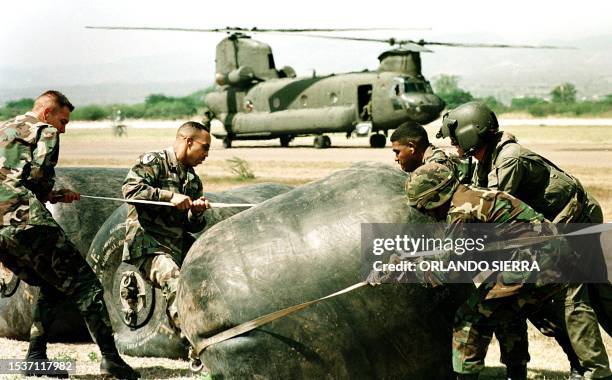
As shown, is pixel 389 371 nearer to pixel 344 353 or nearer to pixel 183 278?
pixel 344 353

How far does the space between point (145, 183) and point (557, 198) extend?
2.73 metres

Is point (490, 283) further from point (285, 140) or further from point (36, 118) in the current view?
point (285, 140)

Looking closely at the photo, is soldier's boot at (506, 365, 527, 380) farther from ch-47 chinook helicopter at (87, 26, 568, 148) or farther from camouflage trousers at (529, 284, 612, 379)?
ch-47 chinook helicopter at (87, 26, 568, 148)

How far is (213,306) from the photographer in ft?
17.4

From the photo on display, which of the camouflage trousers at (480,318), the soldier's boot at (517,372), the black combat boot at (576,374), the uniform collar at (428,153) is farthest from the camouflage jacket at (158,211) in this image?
the black combat boot at (576,374)

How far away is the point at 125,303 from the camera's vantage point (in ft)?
23.2

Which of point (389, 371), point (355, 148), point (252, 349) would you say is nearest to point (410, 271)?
point (389, 371)

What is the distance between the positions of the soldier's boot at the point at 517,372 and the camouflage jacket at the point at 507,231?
0.88m

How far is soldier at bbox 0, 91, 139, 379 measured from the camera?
597 cm

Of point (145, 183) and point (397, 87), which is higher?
A: point (145, 183)

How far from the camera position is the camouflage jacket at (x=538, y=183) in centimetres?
558

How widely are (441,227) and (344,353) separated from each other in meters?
0.90

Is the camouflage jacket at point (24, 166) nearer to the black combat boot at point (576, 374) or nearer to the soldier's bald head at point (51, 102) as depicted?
the soldier's bald head at point (51, 102)

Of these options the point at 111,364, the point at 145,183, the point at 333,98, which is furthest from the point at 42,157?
the point at 333,98
